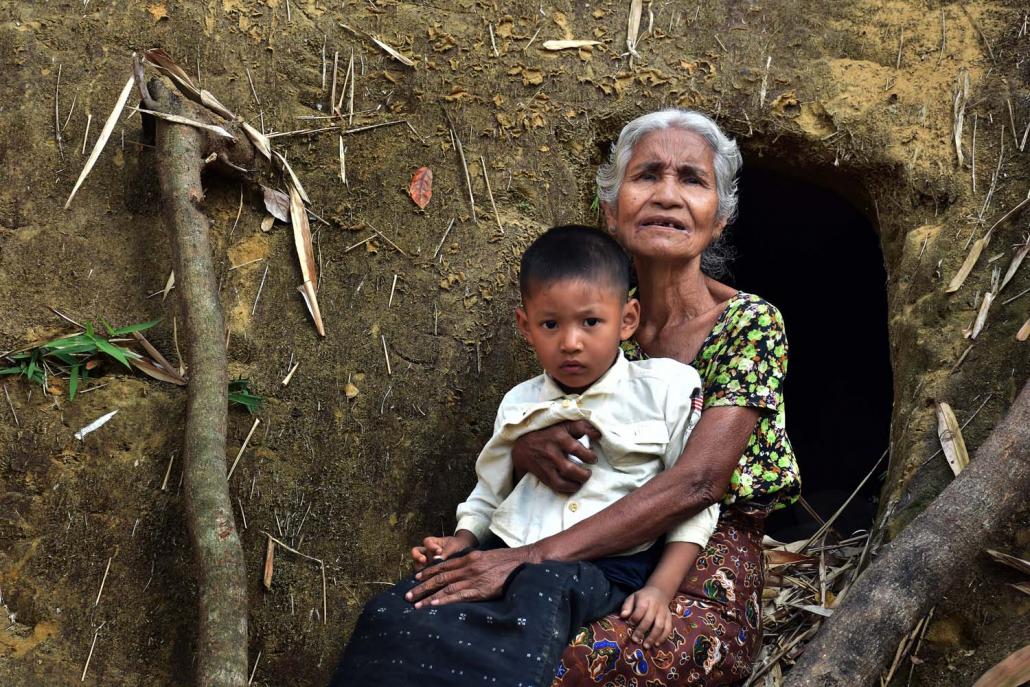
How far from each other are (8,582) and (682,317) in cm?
210

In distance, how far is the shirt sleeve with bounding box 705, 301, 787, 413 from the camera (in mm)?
3031

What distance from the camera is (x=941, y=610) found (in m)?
3.02

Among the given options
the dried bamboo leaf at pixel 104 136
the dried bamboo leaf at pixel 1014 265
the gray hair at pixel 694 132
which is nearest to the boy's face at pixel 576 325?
the gray hair at pixel 694 132

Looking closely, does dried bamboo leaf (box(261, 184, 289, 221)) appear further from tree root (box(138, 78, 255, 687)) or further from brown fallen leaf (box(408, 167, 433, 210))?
brown fallen leaf (box(408, 167, 433, 210))

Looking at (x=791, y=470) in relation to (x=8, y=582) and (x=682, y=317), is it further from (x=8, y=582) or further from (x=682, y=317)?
(x=8, y=582)

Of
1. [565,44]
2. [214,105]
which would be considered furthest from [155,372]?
[565,44]

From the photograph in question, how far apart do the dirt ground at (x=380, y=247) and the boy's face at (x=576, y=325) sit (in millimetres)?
867

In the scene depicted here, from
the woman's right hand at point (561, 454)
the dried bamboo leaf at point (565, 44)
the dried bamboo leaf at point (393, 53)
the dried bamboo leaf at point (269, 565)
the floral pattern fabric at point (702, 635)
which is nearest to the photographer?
the floral pattern fabric at point (702, 635)

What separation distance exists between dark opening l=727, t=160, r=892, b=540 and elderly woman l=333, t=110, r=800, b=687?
2547 millimetres

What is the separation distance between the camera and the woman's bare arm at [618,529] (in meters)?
2.76

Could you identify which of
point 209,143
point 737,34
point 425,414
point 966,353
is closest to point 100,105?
point 209,143

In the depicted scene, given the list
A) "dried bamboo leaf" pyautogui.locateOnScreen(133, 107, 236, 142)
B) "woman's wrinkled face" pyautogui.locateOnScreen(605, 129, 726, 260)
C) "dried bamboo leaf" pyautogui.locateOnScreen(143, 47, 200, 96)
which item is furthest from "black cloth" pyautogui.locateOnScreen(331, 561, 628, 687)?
"dried bamboo leaf" pyautogui.locateOnScreen(143, 47, 200, 96)

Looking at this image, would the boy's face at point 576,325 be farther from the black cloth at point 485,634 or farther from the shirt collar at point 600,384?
the black cloth at point 485,634

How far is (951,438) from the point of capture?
3338 millimetres
